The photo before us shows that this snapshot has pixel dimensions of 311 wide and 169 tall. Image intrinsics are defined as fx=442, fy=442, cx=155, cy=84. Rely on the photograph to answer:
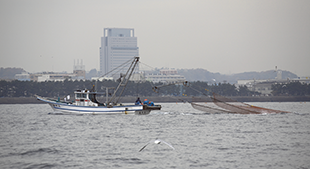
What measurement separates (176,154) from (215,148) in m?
4.54

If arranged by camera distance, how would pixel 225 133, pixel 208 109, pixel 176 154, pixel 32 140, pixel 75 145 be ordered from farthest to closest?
pixel 208 109
pixel 225 133
pixel 32 140
pixel 75 145
pixel 176 154

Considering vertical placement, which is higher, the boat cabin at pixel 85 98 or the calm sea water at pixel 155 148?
the boat cabin at pixel 85 98

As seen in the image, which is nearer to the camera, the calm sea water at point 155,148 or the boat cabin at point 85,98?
the calm sea water at point 155,148

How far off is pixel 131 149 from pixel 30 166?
9.56 m

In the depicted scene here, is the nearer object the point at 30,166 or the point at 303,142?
the point at 30,166

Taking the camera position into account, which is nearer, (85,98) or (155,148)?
(155,148)

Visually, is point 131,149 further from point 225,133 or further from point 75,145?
point 225,133

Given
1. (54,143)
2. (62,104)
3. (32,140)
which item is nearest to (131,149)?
(54,143)

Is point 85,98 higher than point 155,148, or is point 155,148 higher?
point 85,98

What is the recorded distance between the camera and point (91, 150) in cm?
3706

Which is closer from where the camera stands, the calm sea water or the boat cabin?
the calm sea water

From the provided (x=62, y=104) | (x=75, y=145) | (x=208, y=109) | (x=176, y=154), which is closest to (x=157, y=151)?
(x=176, y=154)

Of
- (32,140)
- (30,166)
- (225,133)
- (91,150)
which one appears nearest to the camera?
(30,166)

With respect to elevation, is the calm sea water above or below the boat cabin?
below
